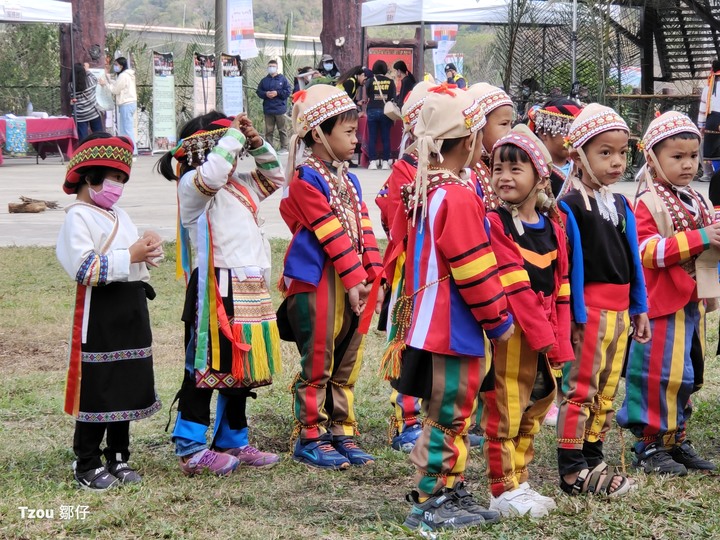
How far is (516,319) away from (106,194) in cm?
176

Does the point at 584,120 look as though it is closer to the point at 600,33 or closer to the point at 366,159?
the point at 600,33

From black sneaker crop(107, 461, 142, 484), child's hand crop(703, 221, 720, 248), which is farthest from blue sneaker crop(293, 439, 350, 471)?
child's hand crop(703, 221, 720, 248)

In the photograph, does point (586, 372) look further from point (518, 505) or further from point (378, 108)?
point (378, 108)

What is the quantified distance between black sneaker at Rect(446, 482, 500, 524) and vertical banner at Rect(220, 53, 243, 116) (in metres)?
17.4

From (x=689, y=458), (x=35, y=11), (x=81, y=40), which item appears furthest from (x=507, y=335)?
(x=81, y=40)

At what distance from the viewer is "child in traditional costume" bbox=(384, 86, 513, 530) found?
3619 millimetres

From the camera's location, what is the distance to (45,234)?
37.3 feet

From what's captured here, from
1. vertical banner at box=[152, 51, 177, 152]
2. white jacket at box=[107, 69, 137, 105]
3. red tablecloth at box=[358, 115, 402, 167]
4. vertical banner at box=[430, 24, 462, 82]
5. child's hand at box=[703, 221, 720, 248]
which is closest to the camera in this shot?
child's hand at box=[703, 221, 720, 248]

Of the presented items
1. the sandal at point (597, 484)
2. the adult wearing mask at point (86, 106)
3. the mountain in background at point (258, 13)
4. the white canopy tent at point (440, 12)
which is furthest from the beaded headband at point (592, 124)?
the mountain in background at point (258, 13)

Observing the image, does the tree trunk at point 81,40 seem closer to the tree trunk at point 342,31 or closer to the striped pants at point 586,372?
the tree trunk at point 342,31

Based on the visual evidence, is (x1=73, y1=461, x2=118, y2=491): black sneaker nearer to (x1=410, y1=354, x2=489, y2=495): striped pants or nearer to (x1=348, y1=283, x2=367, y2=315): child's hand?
(x1=348, y1=283, x2=367, y2=315): child's hand

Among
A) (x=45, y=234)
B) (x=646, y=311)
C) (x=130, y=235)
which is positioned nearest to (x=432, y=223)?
(x=646, y=311)

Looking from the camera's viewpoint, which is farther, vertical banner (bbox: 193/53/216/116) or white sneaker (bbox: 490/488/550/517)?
vertical banner (bbox: 193/53/216/116)

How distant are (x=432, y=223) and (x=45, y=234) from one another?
8.47 metres
